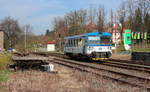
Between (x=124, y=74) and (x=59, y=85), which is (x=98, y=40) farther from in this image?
(x=59, y=85)

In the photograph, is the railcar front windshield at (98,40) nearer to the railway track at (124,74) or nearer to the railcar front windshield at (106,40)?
the railcar front windshield at (106,40)

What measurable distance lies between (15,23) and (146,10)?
189ft

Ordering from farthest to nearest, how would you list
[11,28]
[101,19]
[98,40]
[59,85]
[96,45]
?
1. [11,28]
2. [101,19]
3. [98,40]
4. [96,45]
5. [59,85]

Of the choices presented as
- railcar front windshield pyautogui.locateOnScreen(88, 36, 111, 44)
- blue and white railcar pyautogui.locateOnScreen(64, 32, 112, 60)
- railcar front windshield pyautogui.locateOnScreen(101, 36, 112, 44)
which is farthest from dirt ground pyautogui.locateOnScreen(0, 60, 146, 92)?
railcar front windshield pyautogui.locateOnScreen(101, 36, 112, 44)

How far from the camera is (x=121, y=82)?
30.7 ft

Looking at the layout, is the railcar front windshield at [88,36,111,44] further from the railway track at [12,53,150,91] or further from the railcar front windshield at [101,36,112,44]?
the railway track at [12,53,150,91]

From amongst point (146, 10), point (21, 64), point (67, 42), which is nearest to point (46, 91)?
point (21, 64)

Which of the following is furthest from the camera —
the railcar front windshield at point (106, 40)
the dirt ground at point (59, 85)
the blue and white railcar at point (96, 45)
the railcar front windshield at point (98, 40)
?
the railcar front windshield at point (106, 40)

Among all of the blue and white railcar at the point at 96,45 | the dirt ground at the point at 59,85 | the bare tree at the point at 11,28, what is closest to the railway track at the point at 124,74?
the dirt ground at the point at 59,85

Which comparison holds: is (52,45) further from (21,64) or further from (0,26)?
(21,64)

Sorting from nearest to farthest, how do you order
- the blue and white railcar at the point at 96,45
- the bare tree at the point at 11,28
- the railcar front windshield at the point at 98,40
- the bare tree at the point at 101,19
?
1. the blue and white railcar at the point at 96,45
2. the railcar front windshield at the point at 98,40
3. the bare tree at the point at 101,19
4. the bare tree at the point at 11,28

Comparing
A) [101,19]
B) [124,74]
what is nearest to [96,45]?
[124,74]

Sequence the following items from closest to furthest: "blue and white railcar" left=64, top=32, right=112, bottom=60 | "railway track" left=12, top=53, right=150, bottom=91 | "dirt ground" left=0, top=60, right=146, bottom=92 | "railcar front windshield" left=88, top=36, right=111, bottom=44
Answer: "dirt ground" left=0, top=60, right=146, bottom=92
"railway track" left=12, top=53, right=150, bottom=91
"blue and white railcar" left=64, top=32, right=112, bottom=60
"railcar front windshield" left=88, top=36, right=111, bottom=44

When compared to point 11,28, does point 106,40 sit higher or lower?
lower
